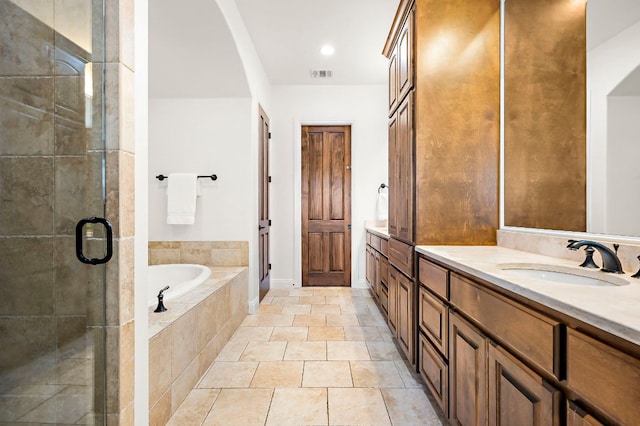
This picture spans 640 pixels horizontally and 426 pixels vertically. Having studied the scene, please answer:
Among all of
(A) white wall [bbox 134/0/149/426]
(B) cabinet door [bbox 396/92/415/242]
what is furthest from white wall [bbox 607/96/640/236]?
(A) white wall [bbox 134/0/149/426]

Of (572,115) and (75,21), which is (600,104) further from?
(75,21)

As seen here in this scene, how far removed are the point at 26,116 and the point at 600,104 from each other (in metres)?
2.17

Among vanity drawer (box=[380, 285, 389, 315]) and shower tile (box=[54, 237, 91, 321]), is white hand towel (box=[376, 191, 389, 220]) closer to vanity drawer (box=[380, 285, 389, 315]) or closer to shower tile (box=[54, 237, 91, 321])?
vanity drawer (box=[380, 285, 389, 315])

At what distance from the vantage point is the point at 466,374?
4.37 feet

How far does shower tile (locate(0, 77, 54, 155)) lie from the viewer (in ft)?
3.53

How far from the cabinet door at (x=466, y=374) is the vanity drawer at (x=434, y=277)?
0.14 meters

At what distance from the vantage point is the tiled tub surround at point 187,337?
5.27 ft

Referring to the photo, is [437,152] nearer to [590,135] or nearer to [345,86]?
[590,135]

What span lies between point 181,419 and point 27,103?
1.55m

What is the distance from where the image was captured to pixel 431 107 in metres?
2.07

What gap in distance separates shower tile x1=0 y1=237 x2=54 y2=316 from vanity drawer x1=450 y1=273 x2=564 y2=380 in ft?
4.80

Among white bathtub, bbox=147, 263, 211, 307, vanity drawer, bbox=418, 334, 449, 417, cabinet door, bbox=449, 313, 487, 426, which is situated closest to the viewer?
cabinet door, bbox=449, 313, 487, 426

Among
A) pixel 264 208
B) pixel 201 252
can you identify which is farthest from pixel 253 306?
pixel 264 208

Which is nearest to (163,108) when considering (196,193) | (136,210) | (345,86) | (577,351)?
(196,193)
